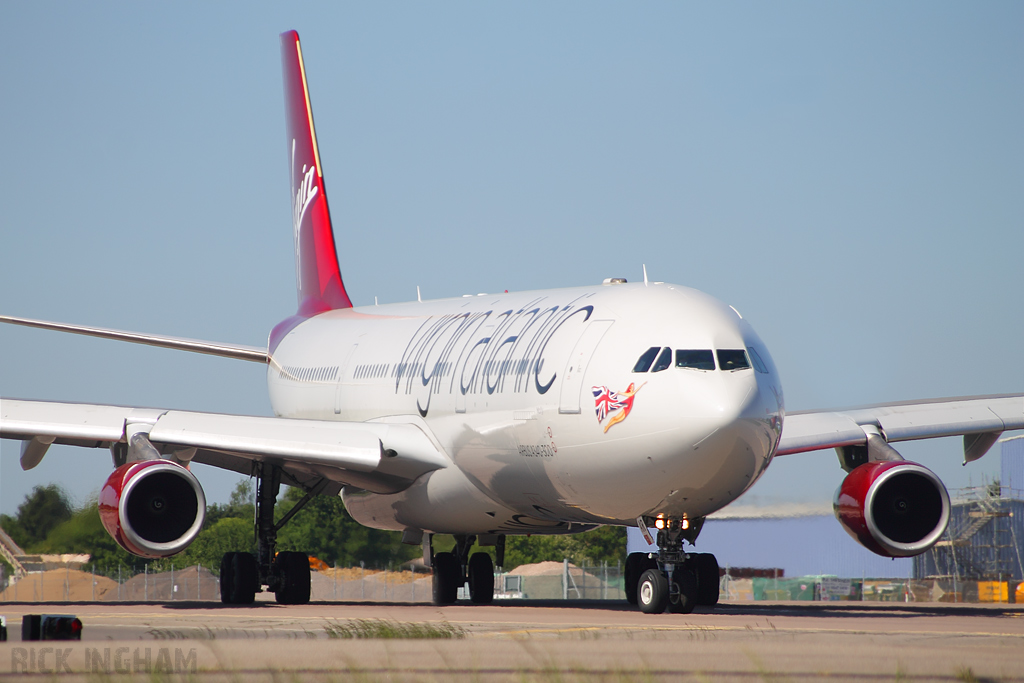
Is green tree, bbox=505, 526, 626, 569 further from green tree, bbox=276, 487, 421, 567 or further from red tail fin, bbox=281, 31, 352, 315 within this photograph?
red tail fin, bbox=281, 31, 352, 315

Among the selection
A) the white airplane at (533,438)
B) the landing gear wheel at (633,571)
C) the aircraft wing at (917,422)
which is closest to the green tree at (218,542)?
the white airplane at (533,438)

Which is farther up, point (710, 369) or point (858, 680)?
point (710, 369)

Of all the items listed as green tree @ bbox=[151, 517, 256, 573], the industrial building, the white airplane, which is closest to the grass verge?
the white airplane

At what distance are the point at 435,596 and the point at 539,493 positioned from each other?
155 inches

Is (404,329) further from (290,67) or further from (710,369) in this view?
(290,67)

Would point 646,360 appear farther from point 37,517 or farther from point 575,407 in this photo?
point 37,517

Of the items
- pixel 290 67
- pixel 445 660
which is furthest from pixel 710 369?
pixel 290 67

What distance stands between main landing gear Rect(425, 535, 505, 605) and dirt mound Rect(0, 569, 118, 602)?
10.7 m

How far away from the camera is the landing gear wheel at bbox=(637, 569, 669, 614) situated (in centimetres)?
1409

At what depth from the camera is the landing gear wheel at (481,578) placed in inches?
777

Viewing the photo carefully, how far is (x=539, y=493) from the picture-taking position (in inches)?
617

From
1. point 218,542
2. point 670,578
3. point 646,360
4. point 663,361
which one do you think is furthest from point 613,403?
point 218,542

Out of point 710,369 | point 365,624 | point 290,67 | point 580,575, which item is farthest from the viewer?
point 580,575

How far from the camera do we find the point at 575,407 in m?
14.5
